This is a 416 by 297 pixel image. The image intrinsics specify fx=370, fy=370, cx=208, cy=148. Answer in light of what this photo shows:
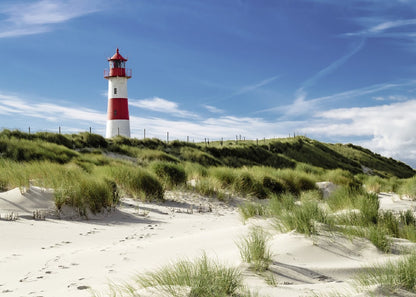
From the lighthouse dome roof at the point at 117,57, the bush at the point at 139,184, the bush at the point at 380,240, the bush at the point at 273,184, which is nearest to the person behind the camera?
the bush at the point at 380,240

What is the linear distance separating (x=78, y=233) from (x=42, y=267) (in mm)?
1857

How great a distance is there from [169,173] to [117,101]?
922 inches

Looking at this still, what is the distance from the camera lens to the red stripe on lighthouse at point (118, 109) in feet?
109

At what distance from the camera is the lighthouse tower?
107ft

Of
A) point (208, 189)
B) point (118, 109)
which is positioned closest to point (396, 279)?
point (208, 189)

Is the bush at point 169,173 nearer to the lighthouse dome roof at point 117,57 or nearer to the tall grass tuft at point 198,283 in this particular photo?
the tall grass tuft at point 198,283

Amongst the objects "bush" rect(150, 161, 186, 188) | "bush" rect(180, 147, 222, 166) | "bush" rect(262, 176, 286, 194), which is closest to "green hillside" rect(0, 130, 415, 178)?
"bush" rect(180, 147, 222, 166)

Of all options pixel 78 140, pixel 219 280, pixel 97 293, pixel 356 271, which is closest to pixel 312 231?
pixel 356 271

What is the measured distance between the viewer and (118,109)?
33.5 metres

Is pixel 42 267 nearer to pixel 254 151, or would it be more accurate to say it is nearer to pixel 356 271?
pixel 356 271

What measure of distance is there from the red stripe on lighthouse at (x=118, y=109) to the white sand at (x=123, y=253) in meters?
26.5

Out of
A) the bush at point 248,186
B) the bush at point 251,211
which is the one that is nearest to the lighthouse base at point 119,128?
the bush at point 248,186

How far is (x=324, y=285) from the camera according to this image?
10.7 ft

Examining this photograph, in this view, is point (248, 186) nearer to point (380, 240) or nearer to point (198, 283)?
point (380, 240)
